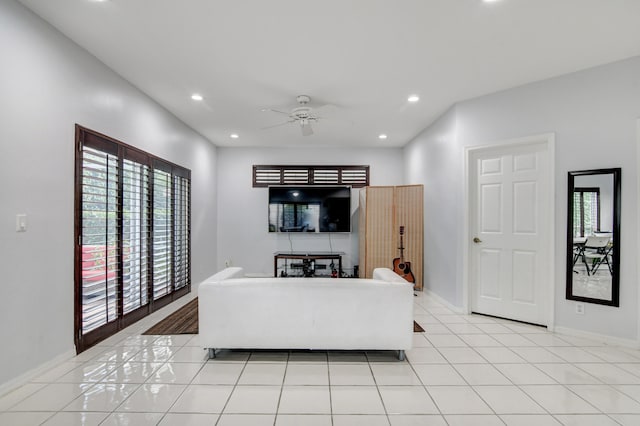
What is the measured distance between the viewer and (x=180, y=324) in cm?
368

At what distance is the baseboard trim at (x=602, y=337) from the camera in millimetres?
3018

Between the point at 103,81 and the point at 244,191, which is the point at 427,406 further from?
the point at 244,191

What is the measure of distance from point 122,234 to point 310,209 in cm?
352

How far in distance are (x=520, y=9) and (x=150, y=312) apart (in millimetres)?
4904

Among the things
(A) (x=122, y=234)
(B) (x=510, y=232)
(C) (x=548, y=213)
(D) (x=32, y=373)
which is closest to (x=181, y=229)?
(A) (x=122, y=234)

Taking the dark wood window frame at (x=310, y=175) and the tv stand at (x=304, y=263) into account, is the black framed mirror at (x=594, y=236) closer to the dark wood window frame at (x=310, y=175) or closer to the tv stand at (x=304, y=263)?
the tv stand at (x=304, y=263)

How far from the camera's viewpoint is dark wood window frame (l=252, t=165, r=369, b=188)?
664 cm

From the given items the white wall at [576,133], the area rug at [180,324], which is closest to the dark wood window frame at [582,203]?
the white wall at [576,133]

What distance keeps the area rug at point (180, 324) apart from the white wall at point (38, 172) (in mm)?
875

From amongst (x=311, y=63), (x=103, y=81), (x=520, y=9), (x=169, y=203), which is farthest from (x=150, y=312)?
(x=520, y=9)

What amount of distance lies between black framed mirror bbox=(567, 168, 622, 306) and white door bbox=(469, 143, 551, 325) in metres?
0.25

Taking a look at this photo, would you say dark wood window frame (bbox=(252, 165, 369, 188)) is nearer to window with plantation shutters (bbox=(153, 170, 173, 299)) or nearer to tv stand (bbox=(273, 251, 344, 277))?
tv stand (bbox=(273, 251, 344, 277))

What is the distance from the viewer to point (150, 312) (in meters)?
4.02

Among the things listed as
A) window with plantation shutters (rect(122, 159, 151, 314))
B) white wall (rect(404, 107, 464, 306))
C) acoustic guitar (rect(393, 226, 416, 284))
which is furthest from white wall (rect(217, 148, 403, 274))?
window with plantation shutters (rect(122, 159, 151, 314))
